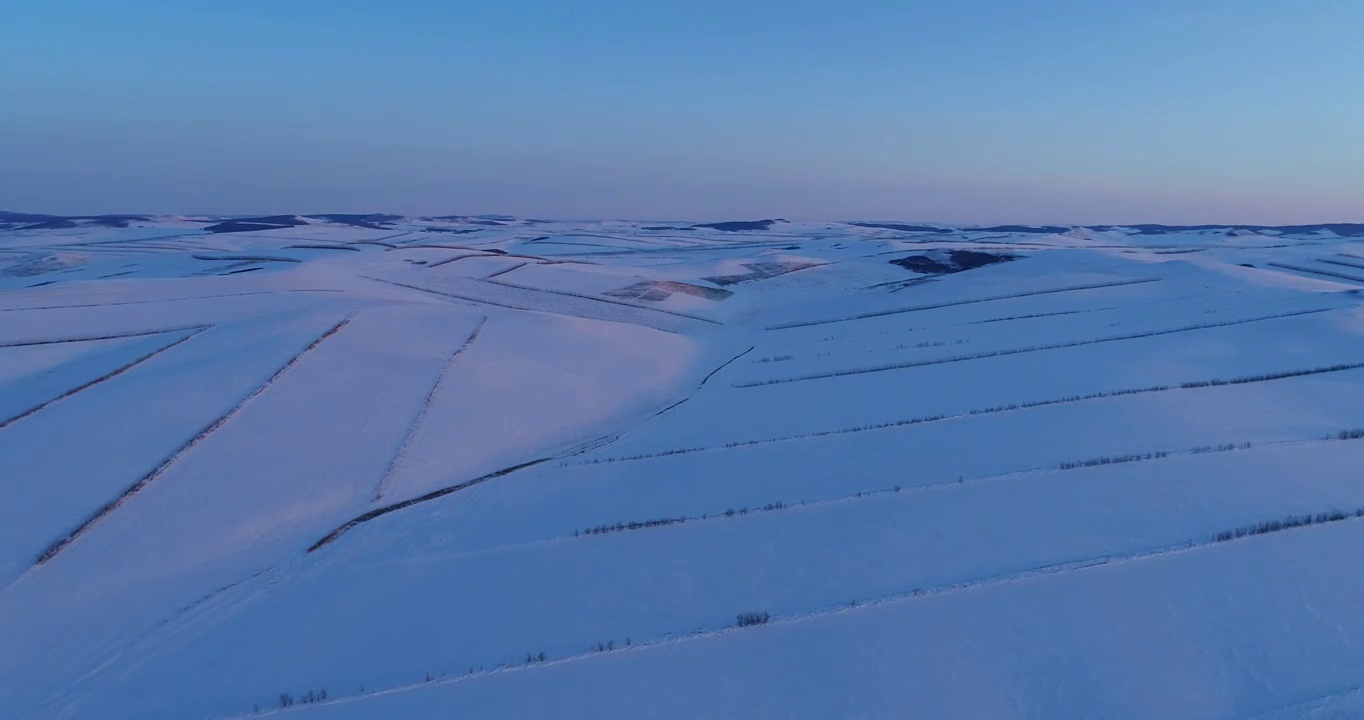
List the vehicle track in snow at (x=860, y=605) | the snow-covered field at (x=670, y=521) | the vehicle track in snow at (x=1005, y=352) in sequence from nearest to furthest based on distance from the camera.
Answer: the snow-covered field at (x=670, y=521)
the vehicle track in snow at (x=860, y=605)
the vehicle track in snow at (x=1005, y=352)

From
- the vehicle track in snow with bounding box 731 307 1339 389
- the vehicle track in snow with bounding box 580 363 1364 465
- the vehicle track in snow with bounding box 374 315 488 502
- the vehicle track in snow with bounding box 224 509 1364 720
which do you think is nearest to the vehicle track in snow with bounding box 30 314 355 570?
the vehicle track in snow with bounding box 374 315 488 502

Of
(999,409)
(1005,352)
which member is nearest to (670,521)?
(999,409)

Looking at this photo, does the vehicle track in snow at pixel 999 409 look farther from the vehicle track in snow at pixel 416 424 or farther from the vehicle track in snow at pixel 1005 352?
the vehicle track in snow at pixel 1005 352

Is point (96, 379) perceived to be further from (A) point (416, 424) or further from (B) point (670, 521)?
(B) point (670, 521)

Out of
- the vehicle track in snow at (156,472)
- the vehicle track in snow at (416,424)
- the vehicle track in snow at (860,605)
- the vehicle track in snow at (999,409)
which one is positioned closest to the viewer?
the vehicle track in snow at (860,605)

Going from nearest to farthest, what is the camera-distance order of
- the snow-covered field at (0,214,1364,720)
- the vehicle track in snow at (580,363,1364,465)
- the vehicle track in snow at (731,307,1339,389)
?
the snow-covered field at (0,214,1364,720) → the vehicle track in snow at (580,363,1364,465) → the vehicle track in snow at (731,307,1339,389)

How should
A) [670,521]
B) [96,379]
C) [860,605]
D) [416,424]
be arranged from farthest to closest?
[96,379] < [416,424] < [670,521] < [860,605]

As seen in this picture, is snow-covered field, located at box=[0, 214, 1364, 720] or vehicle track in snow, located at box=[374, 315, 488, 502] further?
vehicle track in snow, located at box=[374, 315, 488, 502]

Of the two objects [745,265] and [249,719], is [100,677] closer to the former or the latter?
[249,719]

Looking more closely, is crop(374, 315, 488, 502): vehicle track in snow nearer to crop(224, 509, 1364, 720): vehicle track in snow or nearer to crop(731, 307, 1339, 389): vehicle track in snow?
crop(224, 509, 1364, 720): vehicle track in snow

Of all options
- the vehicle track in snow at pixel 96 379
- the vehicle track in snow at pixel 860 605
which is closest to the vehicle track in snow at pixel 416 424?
the vehicle track in snow at pixel 860 605
